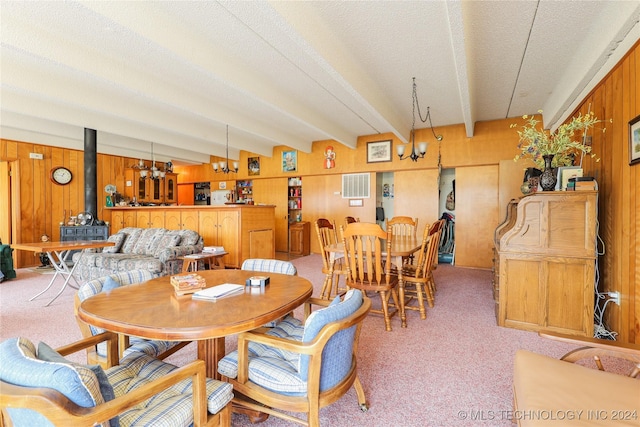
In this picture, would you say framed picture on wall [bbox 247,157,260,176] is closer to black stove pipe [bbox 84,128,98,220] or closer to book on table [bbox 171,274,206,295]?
black stove pipe [bbox 84,128,98,220]

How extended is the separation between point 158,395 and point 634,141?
3.63m

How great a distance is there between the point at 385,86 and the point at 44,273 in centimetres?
686

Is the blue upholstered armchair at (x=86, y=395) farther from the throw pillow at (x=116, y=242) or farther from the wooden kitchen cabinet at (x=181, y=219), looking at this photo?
the wooden kitchen cabinet at (x=181, y=219)

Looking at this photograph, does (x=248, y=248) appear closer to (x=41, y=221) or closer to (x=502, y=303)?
(x=502, y=303)

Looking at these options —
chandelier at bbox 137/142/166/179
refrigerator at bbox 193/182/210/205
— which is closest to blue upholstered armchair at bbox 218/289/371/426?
chandelier at bbox 137/142/166/179

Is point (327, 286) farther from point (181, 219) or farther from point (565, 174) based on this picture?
point (181, 219)

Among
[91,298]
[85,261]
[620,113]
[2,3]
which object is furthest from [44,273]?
[620,113]

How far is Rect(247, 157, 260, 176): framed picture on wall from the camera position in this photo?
837 centimetres

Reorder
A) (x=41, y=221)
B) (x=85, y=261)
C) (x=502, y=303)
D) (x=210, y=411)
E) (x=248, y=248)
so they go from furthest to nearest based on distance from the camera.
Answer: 1. (x=41, y=221)
2. (x=248, y=248)
3. (x=85, y=261)
4. (x=502, y=303)
5. (x=210, y=411)

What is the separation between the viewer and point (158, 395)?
125 centimetres

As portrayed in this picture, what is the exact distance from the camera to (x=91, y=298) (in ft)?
5.06

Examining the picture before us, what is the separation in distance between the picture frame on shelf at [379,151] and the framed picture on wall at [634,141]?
4.41 metres

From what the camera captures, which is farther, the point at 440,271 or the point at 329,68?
the point at 440,271

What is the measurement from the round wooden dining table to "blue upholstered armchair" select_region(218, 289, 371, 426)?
0.37 feet
